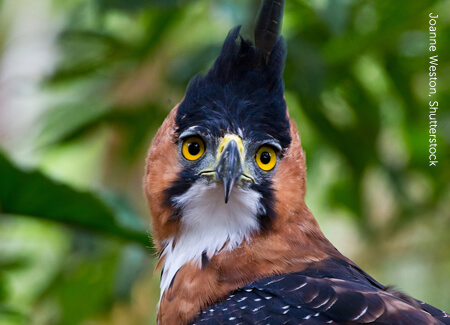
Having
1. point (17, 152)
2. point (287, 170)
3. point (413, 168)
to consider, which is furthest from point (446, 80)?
point (17, 152)

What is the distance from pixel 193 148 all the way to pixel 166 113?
1.82m

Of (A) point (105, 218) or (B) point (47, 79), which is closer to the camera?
(A) point (105, 218)

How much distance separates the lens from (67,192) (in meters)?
3.05

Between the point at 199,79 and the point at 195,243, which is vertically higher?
the point at 199,79

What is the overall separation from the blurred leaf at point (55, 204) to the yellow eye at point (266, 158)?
848 millimetres

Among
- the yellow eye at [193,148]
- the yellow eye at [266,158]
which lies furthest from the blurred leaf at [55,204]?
the yellow eye at [266,158]

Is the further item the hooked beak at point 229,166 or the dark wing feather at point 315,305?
the hooked beak at point 229,166

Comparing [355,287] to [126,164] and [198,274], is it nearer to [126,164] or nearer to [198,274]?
[198,274]

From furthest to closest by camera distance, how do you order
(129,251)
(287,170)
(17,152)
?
(17,152) < (129,251) < (287,170)

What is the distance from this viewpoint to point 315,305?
7.08 ft

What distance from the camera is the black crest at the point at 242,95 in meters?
2.53

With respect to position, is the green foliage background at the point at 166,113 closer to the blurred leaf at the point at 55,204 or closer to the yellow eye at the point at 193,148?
the blurred leaf at the point at 55,204

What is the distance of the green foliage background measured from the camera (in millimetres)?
4004

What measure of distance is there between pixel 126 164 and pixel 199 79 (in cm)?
198
